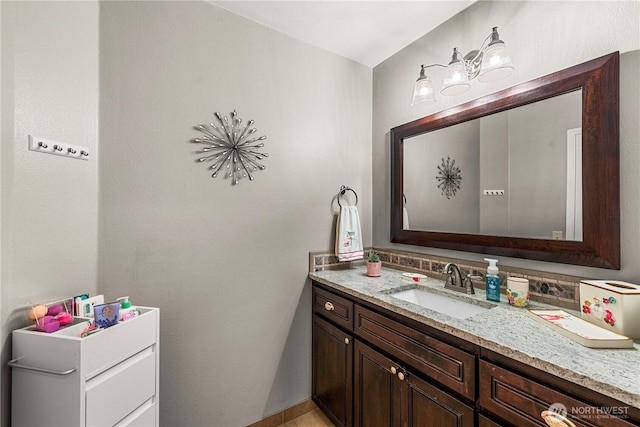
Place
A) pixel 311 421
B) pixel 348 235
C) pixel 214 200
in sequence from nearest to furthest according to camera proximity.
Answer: pixel 214 200 → pixel 311 421 → pixel 348 235

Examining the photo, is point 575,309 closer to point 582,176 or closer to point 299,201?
point 582,176

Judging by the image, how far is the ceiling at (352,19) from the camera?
5.48 ft

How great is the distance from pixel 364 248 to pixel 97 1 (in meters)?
2.20

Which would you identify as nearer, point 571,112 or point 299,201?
point 571,112

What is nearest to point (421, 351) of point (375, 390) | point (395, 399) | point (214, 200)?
point (395, 399)

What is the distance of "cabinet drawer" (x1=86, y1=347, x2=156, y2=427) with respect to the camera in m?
1.00

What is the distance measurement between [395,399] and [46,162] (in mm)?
1846

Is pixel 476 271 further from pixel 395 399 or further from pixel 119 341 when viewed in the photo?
pixel 119 341

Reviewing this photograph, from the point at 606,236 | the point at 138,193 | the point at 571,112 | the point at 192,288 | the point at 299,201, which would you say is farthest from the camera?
the point at 299,201

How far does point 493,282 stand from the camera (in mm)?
1391

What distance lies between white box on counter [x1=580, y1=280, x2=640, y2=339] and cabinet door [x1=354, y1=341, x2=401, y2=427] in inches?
31.4

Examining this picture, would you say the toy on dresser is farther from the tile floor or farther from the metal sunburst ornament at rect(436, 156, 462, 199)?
the metal sunburst ornament at rect(436, 156, 462, 199)

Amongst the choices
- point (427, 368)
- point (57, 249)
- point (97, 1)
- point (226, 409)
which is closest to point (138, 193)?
point (57, 249)

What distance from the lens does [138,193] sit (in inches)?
57.1
